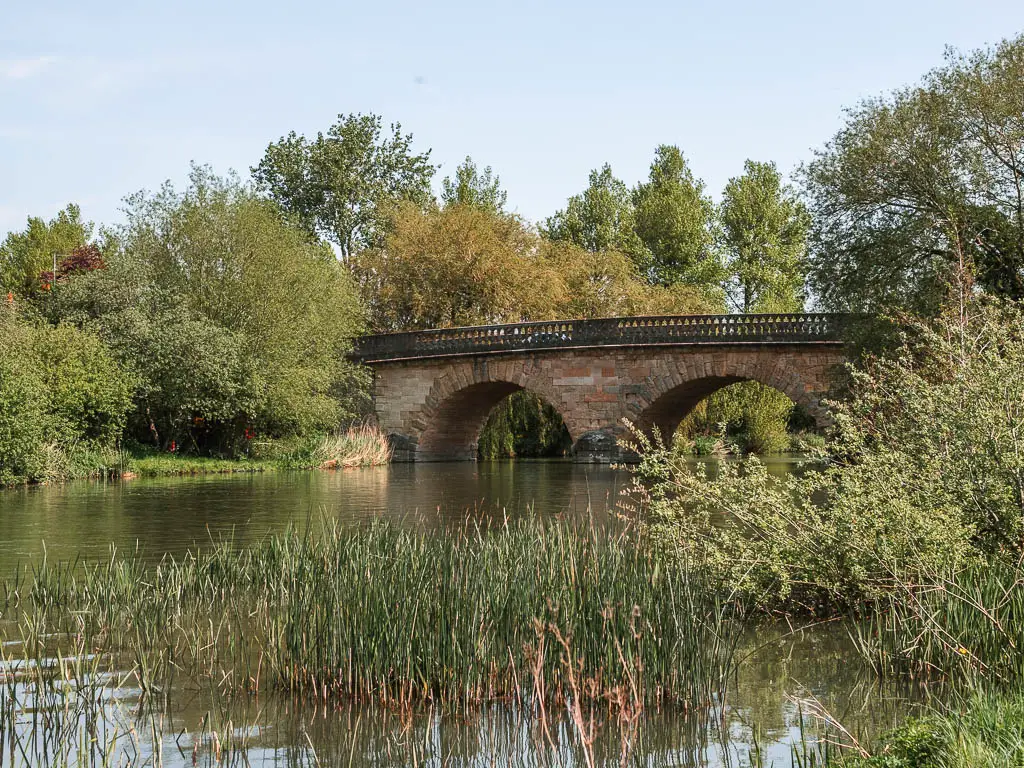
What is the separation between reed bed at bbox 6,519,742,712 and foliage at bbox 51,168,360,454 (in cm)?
2002

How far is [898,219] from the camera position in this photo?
23000 mm

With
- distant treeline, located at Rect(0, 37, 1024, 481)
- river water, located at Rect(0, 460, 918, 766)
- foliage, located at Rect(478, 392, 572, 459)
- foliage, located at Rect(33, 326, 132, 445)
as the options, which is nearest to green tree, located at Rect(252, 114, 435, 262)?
distant treeline, located at Rect(0, 37, 1024, 481)

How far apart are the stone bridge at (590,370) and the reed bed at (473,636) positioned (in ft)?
63.9

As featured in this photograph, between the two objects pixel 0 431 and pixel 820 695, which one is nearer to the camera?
pixel 820 695

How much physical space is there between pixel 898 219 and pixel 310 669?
19253mm

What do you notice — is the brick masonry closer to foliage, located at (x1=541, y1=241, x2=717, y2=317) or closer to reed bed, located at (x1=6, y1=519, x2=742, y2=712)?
Answer: foliage, located at (x1=541, y1=241, x2=717, y2=317)

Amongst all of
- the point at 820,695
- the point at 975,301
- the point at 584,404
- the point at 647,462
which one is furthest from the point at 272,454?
the point at 820,695

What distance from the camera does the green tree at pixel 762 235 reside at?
44.4 m

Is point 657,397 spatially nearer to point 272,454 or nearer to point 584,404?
point 584,404

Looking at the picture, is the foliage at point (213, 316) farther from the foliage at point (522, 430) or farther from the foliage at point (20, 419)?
the foliage at point (522, 430)

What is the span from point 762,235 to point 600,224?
6.18 metres

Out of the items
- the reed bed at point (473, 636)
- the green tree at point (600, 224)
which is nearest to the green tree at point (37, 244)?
the green tree at point (600, 224)

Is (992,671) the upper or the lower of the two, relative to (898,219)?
lower

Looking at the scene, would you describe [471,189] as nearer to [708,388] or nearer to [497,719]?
[708,388]
